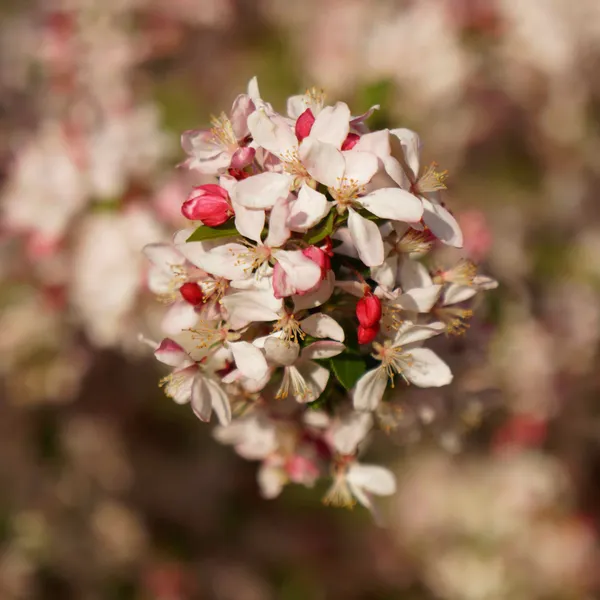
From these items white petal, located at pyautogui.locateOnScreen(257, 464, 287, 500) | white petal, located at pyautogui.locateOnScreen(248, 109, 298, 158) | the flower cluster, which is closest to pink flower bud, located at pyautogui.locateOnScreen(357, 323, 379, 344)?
the flower cluster

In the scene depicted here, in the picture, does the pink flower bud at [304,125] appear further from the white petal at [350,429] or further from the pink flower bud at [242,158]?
the white petal at [350,429]

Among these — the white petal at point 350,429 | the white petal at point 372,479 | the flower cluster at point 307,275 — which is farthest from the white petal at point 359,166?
the white petal at point 372,479

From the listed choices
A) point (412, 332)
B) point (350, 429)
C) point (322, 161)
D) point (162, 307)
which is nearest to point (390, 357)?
point (412, 332)

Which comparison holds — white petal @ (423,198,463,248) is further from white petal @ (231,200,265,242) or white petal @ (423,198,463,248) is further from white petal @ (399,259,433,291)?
white petal @ (231,200,265,242)

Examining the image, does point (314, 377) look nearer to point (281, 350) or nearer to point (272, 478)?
point (281, 350)

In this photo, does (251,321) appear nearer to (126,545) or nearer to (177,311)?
(177,311)

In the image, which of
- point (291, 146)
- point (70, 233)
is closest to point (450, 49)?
point (70, 233)
